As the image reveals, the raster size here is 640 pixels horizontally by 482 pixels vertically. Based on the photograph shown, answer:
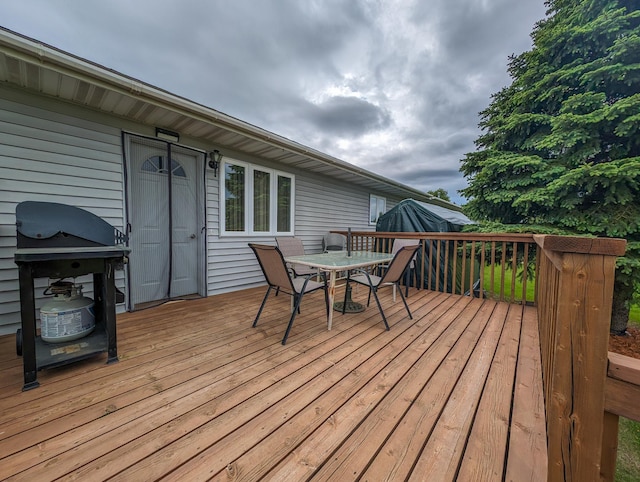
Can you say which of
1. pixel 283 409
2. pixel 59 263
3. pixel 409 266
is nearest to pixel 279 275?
pixel 283 409

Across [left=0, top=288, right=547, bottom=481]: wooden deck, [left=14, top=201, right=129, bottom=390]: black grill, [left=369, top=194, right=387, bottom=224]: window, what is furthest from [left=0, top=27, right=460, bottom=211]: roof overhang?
[left=369, top=194, right=387, bottom=224]: window

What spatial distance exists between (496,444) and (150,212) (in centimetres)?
425

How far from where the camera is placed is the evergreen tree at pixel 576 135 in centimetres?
349

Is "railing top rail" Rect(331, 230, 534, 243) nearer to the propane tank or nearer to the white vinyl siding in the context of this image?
the white vinyl siding

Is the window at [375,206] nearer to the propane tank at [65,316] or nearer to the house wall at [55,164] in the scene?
the house wall at [55,164]

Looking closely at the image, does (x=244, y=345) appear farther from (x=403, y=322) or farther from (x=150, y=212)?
(x=150, y=212)

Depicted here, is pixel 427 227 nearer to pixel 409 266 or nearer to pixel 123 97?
pixel 409 266

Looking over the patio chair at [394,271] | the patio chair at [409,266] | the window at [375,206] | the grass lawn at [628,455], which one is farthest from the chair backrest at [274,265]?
the window at [375,206]

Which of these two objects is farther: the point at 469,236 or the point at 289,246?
the point at 469,236

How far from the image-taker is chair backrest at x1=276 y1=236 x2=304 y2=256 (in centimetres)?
408

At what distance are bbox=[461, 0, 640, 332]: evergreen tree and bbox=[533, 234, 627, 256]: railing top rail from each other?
4.02 metres

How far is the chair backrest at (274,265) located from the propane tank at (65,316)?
1.52 metres

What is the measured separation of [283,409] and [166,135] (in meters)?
3.69

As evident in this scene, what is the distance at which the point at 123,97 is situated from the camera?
9.04 feet
